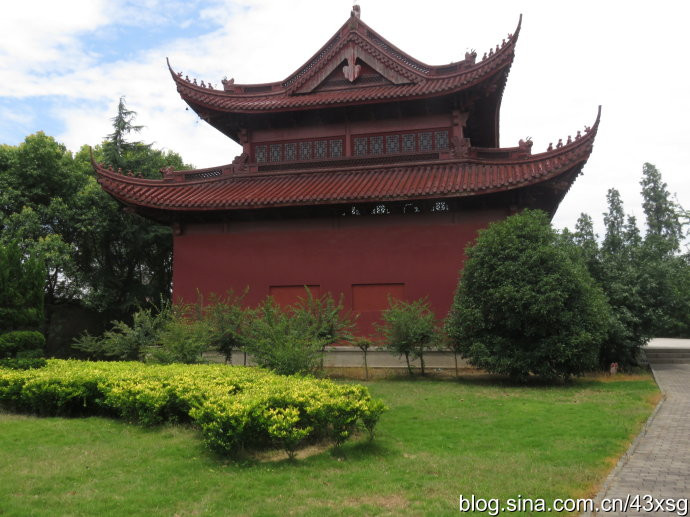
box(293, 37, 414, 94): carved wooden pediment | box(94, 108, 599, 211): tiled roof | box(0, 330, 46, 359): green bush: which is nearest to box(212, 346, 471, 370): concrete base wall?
box(94, 108, 599, 211): tiled roof

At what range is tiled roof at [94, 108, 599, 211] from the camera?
42.8 feet

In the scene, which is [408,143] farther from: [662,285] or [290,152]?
[662,285]

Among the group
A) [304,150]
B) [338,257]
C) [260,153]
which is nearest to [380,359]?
[338,257]

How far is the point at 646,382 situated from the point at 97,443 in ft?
35.2

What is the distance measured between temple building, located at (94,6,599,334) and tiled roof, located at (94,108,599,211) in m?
0.04

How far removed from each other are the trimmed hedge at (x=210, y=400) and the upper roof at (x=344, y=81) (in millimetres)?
8641

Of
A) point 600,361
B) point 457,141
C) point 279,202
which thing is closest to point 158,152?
point 279,202

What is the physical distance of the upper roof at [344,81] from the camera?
15562 millimetres

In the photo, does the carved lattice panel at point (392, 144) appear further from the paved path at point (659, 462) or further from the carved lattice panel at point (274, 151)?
the paved path at point (659, 462)

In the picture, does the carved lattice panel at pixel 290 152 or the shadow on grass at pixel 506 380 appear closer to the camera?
the shadow on grass at pixel 506 380

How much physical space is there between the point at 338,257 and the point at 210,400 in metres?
8.59

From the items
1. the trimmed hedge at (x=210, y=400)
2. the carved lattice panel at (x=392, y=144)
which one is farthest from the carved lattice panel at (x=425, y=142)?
the trimmed hedge at (x=210, y=400)

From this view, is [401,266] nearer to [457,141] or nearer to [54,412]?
[457,141]

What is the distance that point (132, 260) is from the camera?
67.9 ft
